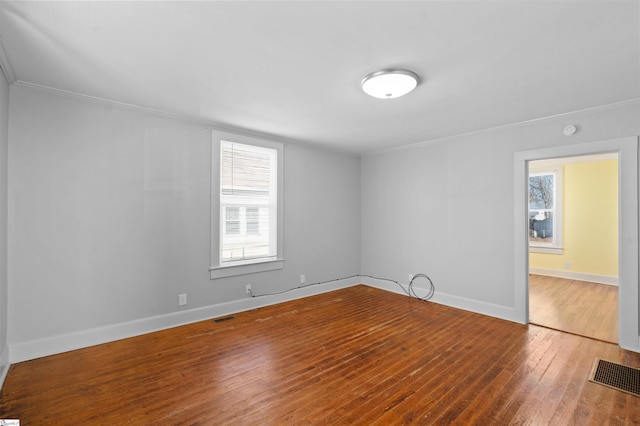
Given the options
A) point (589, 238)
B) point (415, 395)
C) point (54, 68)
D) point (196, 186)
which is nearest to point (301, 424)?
point (415, 395)

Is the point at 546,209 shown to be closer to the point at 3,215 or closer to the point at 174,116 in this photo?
the point at 174,116

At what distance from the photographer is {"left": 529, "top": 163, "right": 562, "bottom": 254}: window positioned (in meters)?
6.29

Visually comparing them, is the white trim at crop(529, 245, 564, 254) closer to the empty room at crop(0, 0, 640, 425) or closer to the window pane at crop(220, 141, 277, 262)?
the empty room at crop(0, 0, 640, 425)

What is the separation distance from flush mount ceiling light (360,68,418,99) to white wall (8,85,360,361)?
2316 mm

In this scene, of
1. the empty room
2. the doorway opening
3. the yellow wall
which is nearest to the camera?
the empty room

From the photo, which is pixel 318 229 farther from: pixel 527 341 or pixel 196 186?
pixel 527 341

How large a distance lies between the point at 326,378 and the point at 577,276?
6384 mm

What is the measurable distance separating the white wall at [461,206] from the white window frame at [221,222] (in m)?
1.93

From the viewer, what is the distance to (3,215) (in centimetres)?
251

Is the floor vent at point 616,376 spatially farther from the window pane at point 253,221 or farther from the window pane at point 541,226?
the window pane at point 541,226

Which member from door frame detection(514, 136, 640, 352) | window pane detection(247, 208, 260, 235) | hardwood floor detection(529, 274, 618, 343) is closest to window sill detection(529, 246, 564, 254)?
hardwood floor detection(529, 274, 618, 343)

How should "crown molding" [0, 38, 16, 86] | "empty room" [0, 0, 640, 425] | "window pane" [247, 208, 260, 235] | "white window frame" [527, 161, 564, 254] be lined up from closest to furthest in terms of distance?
"empty room" [0, 0, 640, 425]
"crown molding" [0, 38, 16, 86]
"window pane" [247, 208, 260, 235]
"white window frame" [527, 161, 564, 254]

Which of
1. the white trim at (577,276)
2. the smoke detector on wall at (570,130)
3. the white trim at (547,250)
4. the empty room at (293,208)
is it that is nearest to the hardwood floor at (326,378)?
the empty room at (293,208)

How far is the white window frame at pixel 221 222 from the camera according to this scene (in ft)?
12.7
